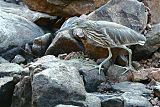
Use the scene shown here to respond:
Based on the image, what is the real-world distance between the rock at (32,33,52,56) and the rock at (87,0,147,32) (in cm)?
87

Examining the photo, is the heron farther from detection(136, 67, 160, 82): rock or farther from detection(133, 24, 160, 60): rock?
detection(133, 24, 160, 60): rock

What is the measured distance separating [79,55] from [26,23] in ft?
5.52

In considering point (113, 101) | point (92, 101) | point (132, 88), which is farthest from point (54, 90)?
point (132, 88)

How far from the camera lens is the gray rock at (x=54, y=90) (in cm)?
409

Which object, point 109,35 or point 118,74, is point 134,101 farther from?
point 109,35

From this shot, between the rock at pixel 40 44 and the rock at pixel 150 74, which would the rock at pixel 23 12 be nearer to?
the rock at pixel 40 44

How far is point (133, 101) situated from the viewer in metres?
4.29

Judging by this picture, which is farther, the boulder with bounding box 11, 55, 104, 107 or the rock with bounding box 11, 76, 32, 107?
the rock with bounding box 11, 76, 32, 107

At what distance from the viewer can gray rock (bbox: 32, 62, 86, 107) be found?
4090 mm

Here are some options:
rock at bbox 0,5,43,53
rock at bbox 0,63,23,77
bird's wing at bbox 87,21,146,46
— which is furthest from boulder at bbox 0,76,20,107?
rock at bbox 0,5,43,53

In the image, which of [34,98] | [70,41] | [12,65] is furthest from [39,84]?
[70,41]

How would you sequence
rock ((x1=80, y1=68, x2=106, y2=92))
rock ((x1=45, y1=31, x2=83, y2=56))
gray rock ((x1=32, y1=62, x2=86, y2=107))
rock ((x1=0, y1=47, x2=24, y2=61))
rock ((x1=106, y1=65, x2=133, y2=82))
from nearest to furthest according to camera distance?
gray rock ((x1=32, y1=62, x2=86, y2=107)) < rock ((x1=80, y1=68, x2=106, y2=92)) < rock ((x1=106, y1=65, x2=133, y2=82)) < rock ((x1=45, y1=31, x2=83, y2=56)) < rock ((x1=0, y1=47, x2=24, y2=61))

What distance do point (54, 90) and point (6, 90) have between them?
0.81m

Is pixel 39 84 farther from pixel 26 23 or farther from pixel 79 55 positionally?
pixel 26 23
